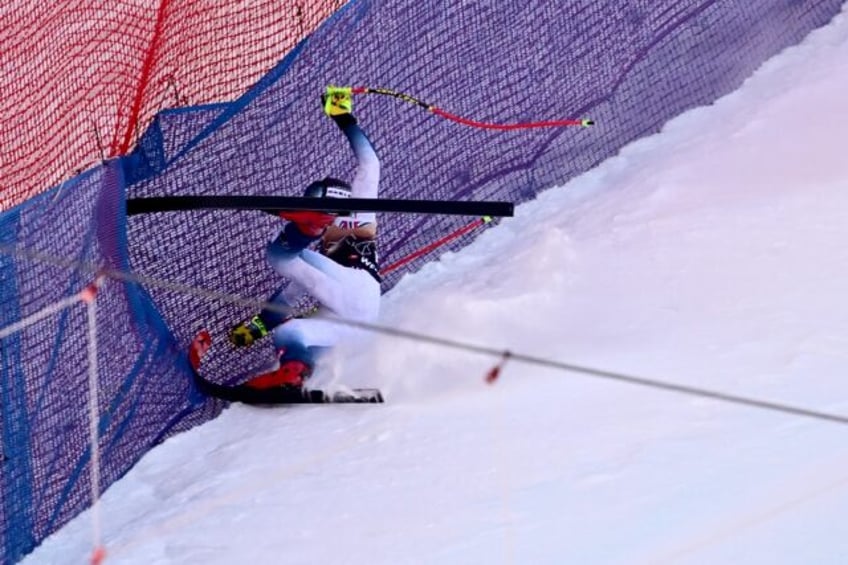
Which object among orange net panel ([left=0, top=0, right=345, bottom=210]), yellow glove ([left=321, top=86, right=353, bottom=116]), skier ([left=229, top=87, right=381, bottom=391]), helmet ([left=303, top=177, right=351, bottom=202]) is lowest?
skier ([left=229, top=87, right=381, bottom=391])

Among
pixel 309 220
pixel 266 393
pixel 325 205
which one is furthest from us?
pixel 266 393

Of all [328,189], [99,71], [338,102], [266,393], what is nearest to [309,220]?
[328,189]

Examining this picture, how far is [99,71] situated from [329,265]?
0.97m

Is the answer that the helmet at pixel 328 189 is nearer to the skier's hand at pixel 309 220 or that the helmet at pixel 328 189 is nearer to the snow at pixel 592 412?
the skier's hand at pixel 309 220

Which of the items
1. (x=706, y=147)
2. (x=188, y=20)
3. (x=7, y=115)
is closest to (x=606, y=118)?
(x=706, y=147)

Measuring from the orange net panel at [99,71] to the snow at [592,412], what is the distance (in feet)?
2.97

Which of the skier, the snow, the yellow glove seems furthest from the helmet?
the snow

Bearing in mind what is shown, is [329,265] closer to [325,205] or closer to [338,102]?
[325,205]

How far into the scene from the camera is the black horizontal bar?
471cm

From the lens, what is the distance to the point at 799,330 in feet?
14.9

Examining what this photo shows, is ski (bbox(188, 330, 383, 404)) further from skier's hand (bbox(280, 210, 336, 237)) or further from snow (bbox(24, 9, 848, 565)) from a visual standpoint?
skier's hand (bbox(280, 210, 336, 237))

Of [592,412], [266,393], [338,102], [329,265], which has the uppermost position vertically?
[338,102]

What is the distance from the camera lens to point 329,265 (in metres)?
4.96

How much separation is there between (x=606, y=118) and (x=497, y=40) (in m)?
0.50
